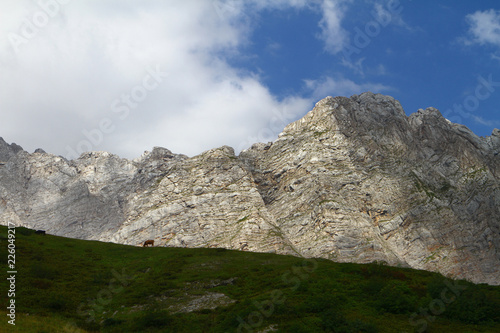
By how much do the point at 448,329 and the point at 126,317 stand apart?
108 ft

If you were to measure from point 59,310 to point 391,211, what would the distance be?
153m

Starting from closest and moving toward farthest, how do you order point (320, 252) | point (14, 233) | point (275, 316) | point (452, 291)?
1. point (275, 316)
2. point (452, 291)
3. point (14, 233)
4. point (320, 252)

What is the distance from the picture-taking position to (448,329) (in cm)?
4269

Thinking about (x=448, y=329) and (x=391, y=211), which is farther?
(x=391, y=211)

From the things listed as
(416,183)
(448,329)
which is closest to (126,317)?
(448,329)

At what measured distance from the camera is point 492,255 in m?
164

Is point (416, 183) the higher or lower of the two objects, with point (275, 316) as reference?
higher

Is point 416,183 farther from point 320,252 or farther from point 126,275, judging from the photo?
point 126,275

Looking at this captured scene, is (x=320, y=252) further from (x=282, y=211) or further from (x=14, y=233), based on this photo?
(x=14, y=233)

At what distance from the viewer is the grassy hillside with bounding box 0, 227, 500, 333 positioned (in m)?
44.2

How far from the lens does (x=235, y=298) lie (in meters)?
53.8

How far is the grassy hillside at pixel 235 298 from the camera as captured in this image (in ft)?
145

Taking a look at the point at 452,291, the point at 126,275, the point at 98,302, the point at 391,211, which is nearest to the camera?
the point at 452,291

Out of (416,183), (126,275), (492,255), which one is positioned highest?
(416,183)
